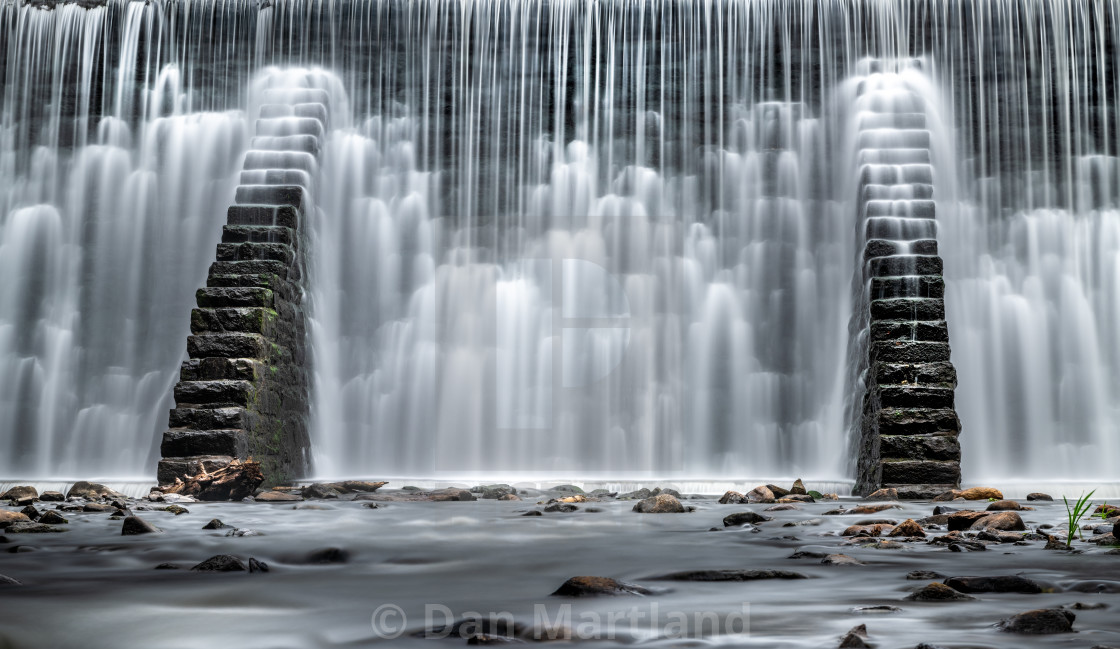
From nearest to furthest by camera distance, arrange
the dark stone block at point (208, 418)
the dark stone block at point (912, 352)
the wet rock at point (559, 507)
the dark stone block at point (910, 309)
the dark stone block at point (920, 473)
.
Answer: the wet rock at point (559, 507) → the dark stone block at point (920, 473) → the dark stone block at point (208, 418) → the dark stone block at point (912, 352) → the dark stone block at point (910, 309)

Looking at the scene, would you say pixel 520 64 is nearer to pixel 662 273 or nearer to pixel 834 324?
pixel 662 273

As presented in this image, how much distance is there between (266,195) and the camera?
11977mm

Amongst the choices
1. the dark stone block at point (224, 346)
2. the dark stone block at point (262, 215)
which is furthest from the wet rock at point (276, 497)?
the dark stone block at point (262, 215)

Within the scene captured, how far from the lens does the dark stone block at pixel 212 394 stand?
9688 millimetres

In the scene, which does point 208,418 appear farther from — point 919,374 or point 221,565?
point 919,374

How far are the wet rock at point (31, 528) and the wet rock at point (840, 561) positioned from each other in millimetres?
4503

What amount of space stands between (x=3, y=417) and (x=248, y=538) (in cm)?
1042

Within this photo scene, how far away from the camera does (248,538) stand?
5172 millimetres

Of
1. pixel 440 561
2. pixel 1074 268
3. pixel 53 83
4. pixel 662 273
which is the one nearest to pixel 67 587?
pixel 440 561

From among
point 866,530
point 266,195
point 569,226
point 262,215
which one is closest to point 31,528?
point 866,530

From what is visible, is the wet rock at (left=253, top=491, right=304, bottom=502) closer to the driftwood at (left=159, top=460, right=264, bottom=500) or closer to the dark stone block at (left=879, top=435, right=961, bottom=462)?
the driftwood at (left=159, top=460, right=264, bottom=500)

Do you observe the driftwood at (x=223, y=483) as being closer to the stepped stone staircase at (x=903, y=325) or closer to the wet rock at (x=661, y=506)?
the wet rock at (x=661, y=506)

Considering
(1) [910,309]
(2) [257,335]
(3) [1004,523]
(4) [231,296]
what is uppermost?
(4) [231,296]

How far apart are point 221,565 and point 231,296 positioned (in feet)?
23.3
